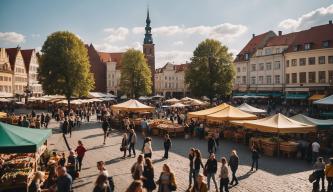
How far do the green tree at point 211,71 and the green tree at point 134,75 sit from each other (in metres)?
13.8

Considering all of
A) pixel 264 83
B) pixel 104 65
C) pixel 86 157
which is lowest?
pixel 86 157

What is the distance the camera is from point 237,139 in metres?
23.8

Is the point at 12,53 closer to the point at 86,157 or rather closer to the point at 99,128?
the point at 99,128

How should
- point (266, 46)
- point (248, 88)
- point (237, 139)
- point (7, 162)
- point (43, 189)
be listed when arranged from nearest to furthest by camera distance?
point (43, 189) < point (7, 162) < point (237, 139) < point (266, 46) < point (248, 88)

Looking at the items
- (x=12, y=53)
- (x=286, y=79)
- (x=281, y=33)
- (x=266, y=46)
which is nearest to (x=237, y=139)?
(x=286, y=79)

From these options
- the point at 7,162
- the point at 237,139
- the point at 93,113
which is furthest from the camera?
the point at 93,113

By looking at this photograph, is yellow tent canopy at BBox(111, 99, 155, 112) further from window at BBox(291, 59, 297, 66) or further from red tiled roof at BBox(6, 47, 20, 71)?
red tiled roof at BBox(6, 47, 20, 71)

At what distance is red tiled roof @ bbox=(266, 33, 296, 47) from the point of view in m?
59.2

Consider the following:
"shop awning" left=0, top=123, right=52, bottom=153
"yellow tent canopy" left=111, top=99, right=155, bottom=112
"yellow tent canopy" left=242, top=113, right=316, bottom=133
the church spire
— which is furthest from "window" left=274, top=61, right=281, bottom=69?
"shop awning" left=0, top=123, right=52, bottom=153

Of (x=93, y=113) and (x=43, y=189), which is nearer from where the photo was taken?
(x=43, y=189)

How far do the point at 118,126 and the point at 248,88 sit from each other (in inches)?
1619

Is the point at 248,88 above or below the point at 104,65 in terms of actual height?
below

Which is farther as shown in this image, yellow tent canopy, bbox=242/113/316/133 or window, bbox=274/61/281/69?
window, bbox=274/61/281/69

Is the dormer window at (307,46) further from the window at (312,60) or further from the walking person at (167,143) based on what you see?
the walking person at (167,143)
